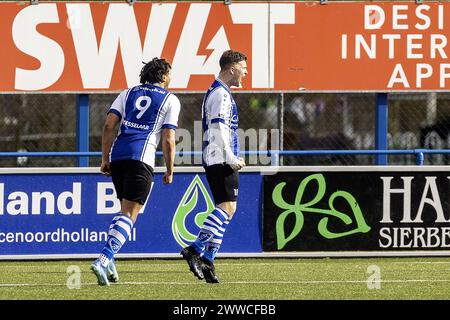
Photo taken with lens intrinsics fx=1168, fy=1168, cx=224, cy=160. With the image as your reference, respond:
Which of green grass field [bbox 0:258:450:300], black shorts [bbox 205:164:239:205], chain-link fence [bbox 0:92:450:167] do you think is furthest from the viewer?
chain-link fence [bbox 0:92:450:167]

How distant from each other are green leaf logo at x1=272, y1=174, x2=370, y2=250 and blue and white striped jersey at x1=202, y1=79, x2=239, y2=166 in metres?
3.25

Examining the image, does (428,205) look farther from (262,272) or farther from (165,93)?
(165,93)

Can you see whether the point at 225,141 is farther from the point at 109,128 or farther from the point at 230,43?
the point at 230,43

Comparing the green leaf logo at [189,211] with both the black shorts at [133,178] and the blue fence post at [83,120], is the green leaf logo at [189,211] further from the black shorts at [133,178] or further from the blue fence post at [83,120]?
the black shorts at [133,178]

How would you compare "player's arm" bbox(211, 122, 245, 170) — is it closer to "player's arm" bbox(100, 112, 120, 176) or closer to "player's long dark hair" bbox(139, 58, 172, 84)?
"player's long dark hair" bbox(139, 58, 172, 84)

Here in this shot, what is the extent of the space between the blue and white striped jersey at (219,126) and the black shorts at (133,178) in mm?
627

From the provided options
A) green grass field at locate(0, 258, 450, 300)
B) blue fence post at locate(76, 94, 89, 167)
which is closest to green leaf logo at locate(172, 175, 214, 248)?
green grass field at locate(0, 258, 450, 300)

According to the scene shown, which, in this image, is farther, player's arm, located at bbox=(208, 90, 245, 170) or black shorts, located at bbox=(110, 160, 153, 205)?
player's arm, located at bbox=(208, 90, 245, 170)

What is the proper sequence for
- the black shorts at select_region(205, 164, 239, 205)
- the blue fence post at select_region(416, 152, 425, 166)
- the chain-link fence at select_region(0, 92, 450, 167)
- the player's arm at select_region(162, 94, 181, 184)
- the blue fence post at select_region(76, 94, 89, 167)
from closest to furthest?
the player's arm at select_region(162, 94, 181, 184)
the black shorts at select_region(205, 164, 239, 205)
the blue fence post at select_region(416, 152, 425, 166)
the blue fence post at select_region(76, 94, 89, 167)
the chain-link fence at select_region(0, 92, 450, 167)

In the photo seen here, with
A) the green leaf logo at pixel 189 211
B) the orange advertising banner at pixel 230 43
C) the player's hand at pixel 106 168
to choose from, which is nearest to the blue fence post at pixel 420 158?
the orange advertising banner at pixel 230 43

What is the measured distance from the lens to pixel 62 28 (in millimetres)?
14219

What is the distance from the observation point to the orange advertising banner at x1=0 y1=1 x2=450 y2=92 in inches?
559

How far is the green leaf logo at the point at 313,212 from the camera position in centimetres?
1369

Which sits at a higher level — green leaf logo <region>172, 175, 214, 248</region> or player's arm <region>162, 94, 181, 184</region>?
player's arm <region>162, 94, 181, 184</region>
